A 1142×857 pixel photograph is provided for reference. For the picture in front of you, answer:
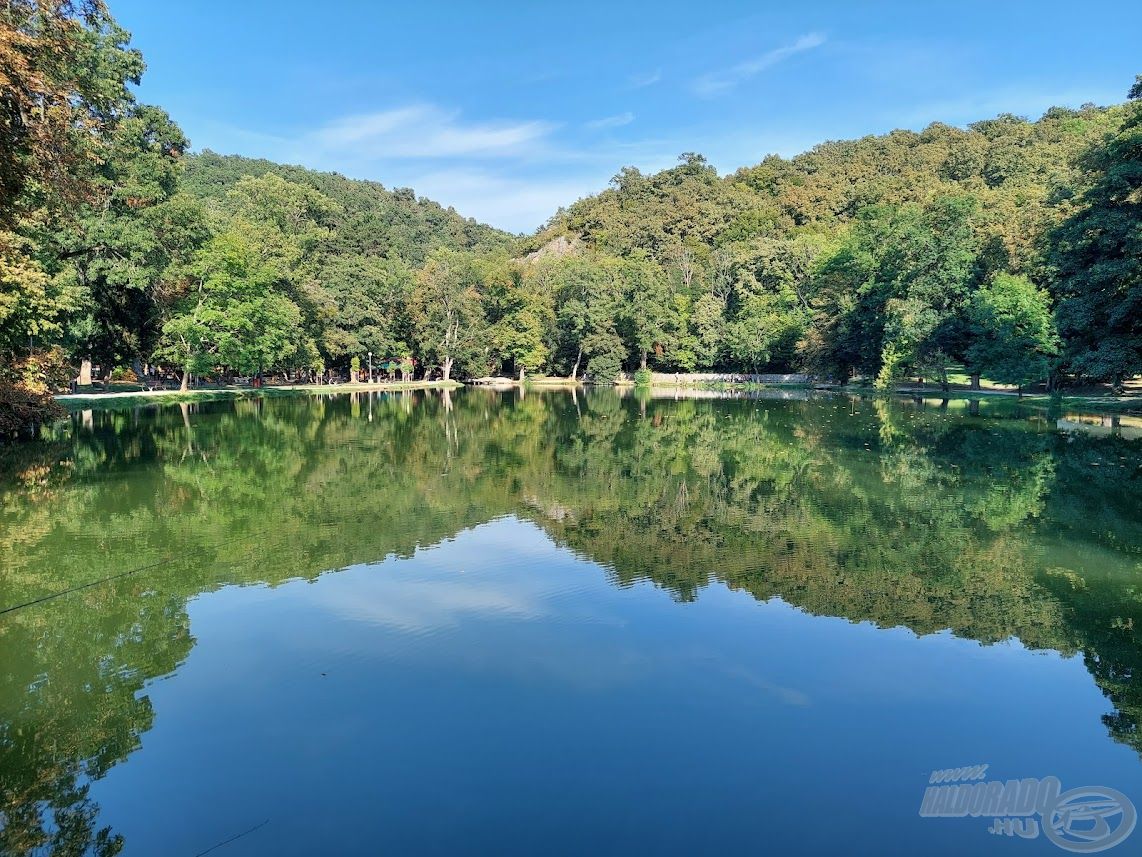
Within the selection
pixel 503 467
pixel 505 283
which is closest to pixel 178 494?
pixel 503 467

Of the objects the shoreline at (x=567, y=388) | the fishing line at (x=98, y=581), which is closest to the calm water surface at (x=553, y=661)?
the fishing line at (x=98, y=581)

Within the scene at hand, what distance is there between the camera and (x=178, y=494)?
15828 mm

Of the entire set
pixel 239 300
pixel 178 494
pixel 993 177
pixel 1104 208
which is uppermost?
pixel 993 177

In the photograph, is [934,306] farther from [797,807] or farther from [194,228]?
[797,807]

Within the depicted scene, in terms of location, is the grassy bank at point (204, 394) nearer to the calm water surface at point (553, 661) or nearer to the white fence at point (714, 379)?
the white fence at point (714, 379)

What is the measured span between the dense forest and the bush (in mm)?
130

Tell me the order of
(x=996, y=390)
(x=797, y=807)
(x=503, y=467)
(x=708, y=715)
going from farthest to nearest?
(x=996, y=390) → (x=503, y=467) → (x=708, y=715) → (x=797, y=807)

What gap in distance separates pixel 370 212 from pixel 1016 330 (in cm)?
7944

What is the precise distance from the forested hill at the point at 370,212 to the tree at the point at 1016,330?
57.9 metres

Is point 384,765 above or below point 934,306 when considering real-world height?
below

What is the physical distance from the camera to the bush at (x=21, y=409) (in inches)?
891

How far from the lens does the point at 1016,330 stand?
41.3m

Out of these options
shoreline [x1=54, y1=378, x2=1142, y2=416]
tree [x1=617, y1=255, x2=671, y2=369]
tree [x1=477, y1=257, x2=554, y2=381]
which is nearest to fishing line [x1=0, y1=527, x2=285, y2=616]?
shoreline [x1=54, y1=378, x2=1142, y2=416]

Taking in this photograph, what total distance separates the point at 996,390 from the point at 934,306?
7.28 m
